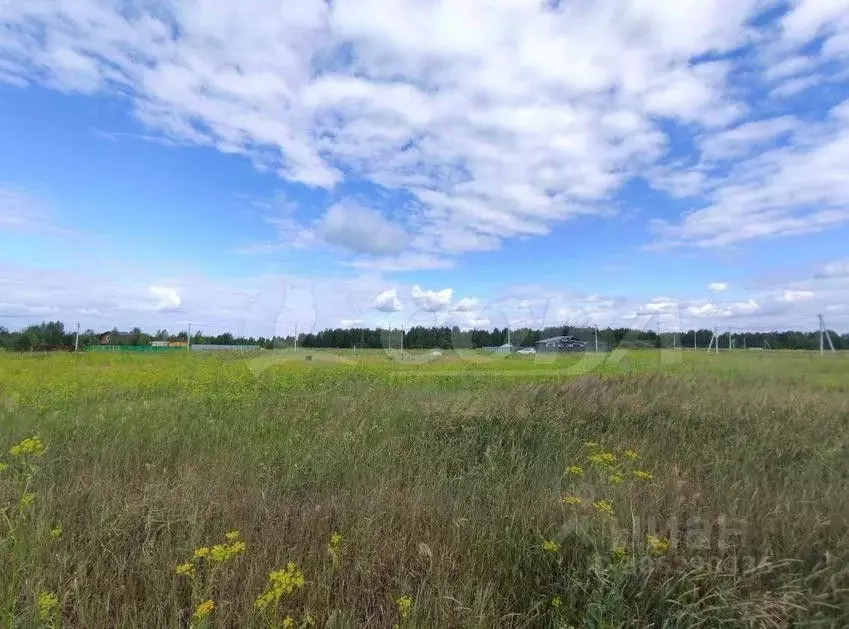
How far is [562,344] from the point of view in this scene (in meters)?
46.6

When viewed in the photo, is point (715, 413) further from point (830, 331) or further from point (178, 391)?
point (830, 331)

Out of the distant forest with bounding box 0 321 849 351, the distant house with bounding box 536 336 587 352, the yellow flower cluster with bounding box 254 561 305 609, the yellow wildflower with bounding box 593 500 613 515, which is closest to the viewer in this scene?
the yellow flower cluster with bounding box 254 561 305 609

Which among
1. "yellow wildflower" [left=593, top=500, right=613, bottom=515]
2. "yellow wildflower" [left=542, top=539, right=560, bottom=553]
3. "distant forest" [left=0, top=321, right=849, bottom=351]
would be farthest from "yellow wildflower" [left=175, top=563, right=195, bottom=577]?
"distant forest" [left=0, top=321, right=849, bottom=351]

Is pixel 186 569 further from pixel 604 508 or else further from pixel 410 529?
pixel 604 508

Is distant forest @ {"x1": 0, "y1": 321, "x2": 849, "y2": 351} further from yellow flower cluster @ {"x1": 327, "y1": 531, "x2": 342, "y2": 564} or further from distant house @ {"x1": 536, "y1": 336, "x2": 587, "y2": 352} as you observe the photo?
yellow flower cluster @ {"x1": 327, "y1": 531, "x2": 342, "y2": 564}

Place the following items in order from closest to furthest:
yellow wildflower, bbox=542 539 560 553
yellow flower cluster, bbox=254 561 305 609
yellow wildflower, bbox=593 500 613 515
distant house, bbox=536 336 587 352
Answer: yellow flower cluster, bbox=254 561 305 609, yellow wildflower, bbox=542 539 560 553, yellow wildflower, bbox=593 500 613 515, distant house, bbox=536 336 587 352

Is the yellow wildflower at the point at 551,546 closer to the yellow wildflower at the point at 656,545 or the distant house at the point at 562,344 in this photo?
the yellow wildflower at the point at 656,545

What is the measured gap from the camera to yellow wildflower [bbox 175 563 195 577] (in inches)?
80.3

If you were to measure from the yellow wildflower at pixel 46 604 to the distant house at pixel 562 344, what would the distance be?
133 feet

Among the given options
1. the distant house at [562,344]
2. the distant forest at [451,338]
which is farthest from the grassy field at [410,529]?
the distant house at [562,344]

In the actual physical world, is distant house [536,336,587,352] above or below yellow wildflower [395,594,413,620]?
above

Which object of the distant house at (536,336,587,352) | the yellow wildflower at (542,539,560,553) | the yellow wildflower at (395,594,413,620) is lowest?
the yellow wildflower at (395,594,413,620)

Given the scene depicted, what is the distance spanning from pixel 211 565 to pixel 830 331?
4430cm

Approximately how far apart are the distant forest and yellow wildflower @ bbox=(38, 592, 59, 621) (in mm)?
28047
